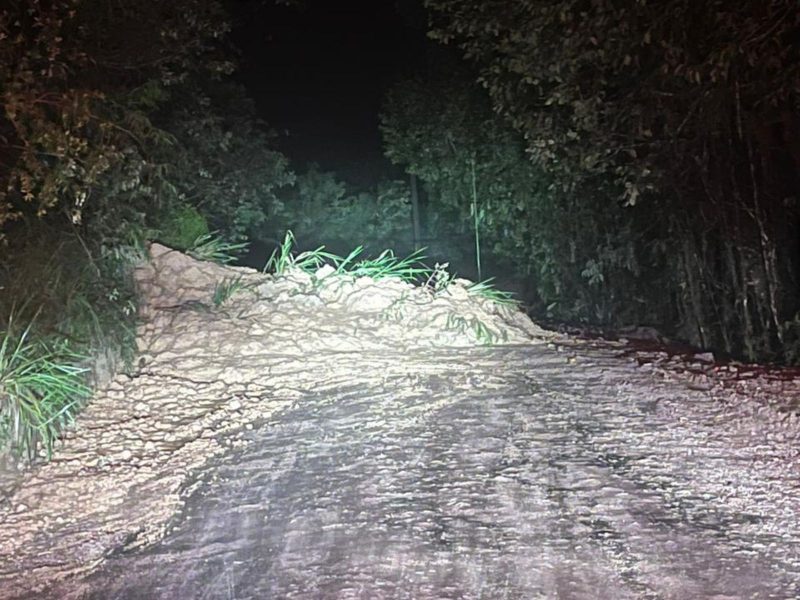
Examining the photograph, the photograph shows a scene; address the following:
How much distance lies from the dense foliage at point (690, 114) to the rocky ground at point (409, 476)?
1.94 meters

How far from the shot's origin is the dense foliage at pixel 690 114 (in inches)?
344

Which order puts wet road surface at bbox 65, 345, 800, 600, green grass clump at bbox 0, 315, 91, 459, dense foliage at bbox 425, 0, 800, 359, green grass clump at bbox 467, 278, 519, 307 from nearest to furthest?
wet road surface at bbox 65, 345, 800, 600 → green grass clump at bbox 0, 315, 91, 459 → dense foliage at bbox 425, 0, 800, 359 → green grass clump at bbox 467, 278, 519, 307

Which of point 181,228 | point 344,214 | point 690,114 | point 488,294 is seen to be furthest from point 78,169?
point 344,214

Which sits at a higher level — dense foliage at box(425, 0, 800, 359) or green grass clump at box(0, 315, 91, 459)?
dense foliage at box(425, 0, 800, 359)

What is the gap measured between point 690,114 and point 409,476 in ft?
19.2

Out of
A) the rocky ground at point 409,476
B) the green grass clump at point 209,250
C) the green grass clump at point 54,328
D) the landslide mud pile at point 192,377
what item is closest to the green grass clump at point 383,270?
the landslide mud pile at point 192,377

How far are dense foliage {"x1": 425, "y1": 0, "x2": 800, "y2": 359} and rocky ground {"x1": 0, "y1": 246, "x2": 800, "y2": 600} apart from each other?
194 centimetres

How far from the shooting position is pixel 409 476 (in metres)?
6.01

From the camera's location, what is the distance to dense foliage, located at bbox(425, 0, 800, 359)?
8.73m

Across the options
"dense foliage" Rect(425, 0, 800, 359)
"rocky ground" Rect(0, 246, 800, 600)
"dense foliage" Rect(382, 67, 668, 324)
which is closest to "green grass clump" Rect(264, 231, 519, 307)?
"rocky ground" Rect(0, 246, 800, 600)

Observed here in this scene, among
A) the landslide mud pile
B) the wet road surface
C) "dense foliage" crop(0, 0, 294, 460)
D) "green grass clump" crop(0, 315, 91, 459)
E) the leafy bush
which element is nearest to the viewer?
the wet road surface

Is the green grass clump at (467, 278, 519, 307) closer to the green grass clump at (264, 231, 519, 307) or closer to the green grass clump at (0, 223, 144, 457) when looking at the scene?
the green grass clump at (264, 231, 519, 307)

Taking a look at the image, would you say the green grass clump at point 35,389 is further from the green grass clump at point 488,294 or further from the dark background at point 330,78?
the dark background at point 330,78

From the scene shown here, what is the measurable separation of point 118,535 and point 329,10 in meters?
24.1
